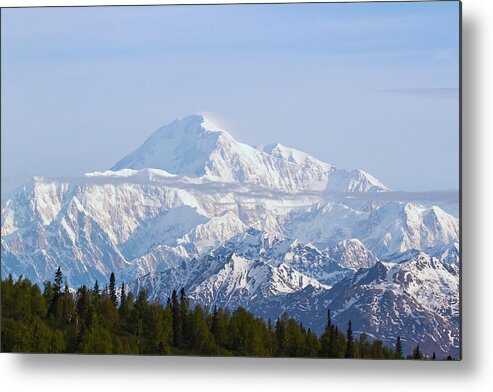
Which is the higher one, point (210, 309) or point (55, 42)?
point (55, 42)

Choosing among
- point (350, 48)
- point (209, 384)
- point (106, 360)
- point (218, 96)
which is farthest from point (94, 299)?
point (350, 48)

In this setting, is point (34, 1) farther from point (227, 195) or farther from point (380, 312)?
point (380, 312)

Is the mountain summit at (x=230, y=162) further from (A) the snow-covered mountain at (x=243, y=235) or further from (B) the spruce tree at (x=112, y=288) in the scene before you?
(B) the spruce tree at (x=112, y=288)

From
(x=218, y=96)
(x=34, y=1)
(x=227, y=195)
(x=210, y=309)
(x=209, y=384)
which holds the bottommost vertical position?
(x=209, y=384)

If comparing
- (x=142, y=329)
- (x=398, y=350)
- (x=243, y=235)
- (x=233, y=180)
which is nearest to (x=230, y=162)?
(x=233, y=180)

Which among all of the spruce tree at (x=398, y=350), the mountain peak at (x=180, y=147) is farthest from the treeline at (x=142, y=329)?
the mountain peak at (x=180, y=147)
